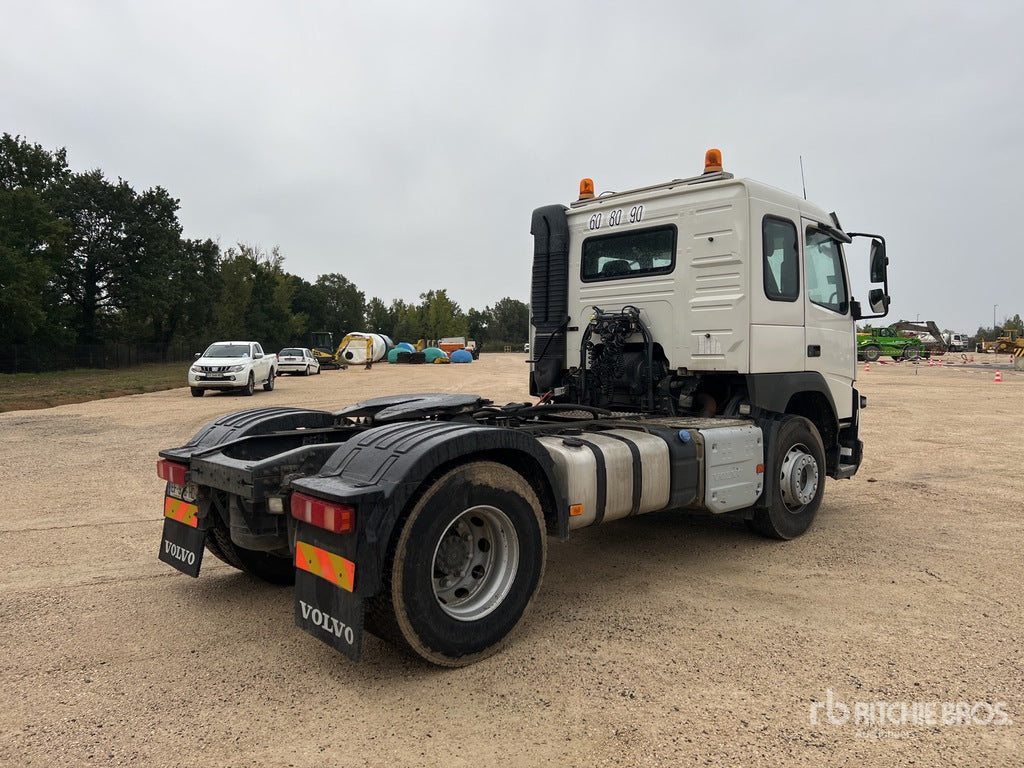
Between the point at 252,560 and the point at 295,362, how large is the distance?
3234cm

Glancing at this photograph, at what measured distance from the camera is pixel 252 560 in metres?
4.26

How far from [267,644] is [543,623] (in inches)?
57.6

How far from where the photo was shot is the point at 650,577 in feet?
15.0

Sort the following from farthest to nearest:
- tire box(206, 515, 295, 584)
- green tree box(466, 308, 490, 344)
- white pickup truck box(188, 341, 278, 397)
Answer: green tree box(466, 308, 490, 344) < white pickup truck box(188, 341, 278, 397) < tire box(206, 515, 295, 584)

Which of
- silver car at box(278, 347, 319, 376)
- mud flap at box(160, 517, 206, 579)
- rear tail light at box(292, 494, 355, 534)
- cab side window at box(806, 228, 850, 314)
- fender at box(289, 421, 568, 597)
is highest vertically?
cab side window at box(806, 228, 850, 314)

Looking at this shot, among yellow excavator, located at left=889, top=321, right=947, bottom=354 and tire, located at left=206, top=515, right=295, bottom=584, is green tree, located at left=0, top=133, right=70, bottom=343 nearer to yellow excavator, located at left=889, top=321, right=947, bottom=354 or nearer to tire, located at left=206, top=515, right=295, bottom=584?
tire, located at left=206, top=515, right=295, bottom=584

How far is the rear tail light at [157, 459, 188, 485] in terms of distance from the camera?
3812 millimetres

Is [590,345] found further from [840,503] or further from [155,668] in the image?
[155,668]

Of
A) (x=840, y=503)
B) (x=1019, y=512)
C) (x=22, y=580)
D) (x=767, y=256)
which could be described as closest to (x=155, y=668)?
(x=22, y=580)

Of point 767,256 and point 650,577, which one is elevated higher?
point 767,256

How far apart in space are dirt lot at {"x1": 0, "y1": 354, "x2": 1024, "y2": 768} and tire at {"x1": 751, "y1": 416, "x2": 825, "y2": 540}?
179 mm

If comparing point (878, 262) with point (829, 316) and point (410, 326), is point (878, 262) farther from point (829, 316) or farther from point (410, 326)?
Answer: point (410, 326)

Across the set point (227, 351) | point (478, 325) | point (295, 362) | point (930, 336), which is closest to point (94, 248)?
point (295, 362)

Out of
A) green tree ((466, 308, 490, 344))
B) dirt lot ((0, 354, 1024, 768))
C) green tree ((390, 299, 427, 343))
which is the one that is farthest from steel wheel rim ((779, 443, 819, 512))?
green tree ((466, 308, 490, 344))
